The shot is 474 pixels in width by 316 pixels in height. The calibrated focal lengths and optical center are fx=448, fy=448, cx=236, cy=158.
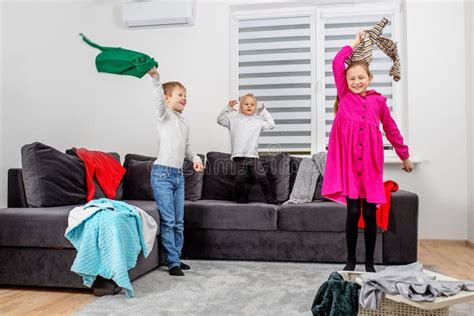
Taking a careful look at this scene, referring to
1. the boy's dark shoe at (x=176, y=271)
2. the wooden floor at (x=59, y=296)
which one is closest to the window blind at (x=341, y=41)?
the wooden floor at (x=59, y=296)

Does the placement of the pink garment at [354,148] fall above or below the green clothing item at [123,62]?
below

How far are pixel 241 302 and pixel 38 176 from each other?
1.51 m

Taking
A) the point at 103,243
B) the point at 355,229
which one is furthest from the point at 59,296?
the point at 355,229

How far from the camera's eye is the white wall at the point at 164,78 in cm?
392

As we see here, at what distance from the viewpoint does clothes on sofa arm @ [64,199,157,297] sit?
2268 millimetres

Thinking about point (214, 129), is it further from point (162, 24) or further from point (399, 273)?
point (399, 273)

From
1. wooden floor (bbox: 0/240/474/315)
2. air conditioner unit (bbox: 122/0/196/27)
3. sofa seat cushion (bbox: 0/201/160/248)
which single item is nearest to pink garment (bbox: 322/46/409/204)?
wooden floor (bbox: 0/240/474/315)

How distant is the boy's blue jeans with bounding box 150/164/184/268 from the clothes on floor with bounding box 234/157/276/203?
27.4 inches

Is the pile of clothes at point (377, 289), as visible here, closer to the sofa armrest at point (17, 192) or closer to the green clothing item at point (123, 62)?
the green clothing item at point (123, 62)

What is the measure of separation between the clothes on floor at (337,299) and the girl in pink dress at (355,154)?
22.2 inches

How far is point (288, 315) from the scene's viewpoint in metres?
1.96

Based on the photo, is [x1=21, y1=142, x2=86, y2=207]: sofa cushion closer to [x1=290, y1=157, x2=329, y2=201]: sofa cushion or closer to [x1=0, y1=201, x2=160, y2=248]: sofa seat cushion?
[x1=0, y1=201, x2=160, y2=248]: sofa seat cushion

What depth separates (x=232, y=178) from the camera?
372 cm

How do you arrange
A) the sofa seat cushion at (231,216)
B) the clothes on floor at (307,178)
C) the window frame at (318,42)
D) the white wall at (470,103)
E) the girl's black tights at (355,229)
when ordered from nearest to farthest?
the girl's black tights at (355,229), the sofa seat cushion at (231,216), the clothes on floor at (307,178), the white wall at (470,103), the window frame at (318,42)
